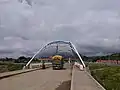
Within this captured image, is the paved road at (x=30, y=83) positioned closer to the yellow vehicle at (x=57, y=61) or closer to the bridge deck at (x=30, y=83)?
the bridge deck at (x=30, y=83)

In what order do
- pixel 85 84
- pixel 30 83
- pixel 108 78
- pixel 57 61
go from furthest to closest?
pixel 57 61 < pixel 108 78 < pixel 30 83 < pixel 85 84

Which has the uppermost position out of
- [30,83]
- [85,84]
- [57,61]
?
[57,61]

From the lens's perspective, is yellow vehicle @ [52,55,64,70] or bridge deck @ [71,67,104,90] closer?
bridge deck @ [71,67,104,90]

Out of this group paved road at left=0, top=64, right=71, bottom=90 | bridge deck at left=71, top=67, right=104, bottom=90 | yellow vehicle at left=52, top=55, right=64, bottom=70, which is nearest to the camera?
bridge deck at left=71, top=67, right=104, bottom=90

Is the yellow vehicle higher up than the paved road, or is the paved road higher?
the yellow vehicle

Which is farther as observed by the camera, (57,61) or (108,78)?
(57,61)

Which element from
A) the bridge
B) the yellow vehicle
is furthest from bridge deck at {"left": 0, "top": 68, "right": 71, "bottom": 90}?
the yellow vehicle

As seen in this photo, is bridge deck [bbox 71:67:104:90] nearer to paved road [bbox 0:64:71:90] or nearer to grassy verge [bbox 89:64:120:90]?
grassy verge [bbox 89:64:120:90]

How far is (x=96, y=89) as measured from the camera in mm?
17938

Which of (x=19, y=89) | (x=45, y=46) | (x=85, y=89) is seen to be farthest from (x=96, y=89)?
(x=45, y=46)

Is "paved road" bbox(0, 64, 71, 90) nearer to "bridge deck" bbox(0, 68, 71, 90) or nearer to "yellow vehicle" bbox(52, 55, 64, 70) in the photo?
"bridge deck" bbox(0, 68, 71, 90)

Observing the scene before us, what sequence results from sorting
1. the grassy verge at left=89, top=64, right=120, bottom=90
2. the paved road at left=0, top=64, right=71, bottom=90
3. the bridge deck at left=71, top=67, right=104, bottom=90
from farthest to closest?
the paved road at left=0, top=64, right=71, bottom=90
the grassy verge at left=89, top=64, right=120, bottom=90
the bridge deck at left=71, top=67, right=104, bottom=90

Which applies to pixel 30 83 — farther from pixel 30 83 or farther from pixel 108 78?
pixel 108 78

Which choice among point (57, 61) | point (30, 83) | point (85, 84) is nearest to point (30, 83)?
point (30, 83)
